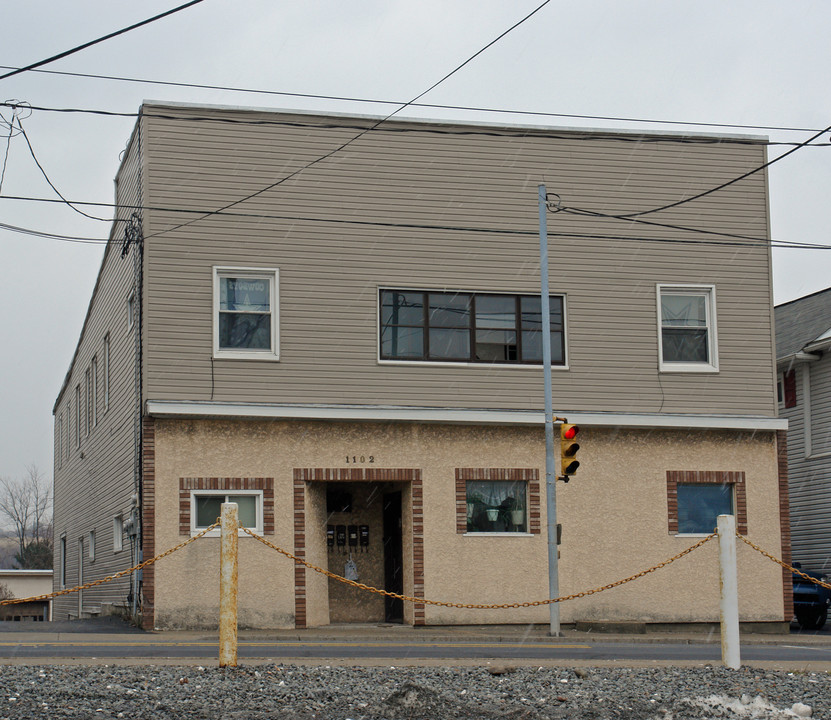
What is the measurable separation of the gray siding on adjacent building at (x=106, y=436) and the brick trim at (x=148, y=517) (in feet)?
5.00

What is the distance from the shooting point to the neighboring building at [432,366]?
1881cm

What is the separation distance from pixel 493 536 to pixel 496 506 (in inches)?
22.7

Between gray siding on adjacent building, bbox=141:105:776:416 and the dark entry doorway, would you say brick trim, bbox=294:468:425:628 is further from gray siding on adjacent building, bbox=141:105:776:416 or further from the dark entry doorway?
gray siding on adjacent building, bbox=141:105:776:416

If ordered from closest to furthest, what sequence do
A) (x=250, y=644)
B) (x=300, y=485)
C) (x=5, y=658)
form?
1. (x=5, y=658)
2. (x=250, y=644)
3. (x=300, y=485)

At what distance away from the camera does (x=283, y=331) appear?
63.5ft

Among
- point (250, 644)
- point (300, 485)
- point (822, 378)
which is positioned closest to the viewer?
point (250, 644)

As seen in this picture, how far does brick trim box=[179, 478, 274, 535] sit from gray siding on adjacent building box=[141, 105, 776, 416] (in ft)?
4.49

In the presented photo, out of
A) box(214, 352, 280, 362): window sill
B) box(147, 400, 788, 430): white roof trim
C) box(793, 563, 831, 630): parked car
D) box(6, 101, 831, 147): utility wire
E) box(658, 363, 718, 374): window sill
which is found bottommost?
box(793, 563, 831, 630): parked car

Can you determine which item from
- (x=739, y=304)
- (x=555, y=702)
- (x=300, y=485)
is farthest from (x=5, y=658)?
(x=739, y=304)

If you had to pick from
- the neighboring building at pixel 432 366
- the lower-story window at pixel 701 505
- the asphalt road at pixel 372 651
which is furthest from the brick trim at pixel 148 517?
the lower-story window at pixel 701 505

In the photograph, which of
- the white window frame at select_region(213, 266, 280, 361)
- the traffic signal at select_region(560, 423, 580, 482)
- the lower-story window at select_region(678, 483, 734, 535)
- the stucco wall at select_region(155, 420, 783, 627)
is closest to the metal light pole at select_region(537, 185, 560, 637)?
the traffic signal at select_region(560, 423, 580, 482)

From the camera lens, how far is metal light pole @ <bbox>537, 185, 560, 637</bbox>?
17625mm

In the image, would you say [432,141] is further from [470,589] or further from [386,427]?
[470,589]

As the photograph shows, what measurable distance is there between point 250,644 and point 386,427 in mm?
5955
